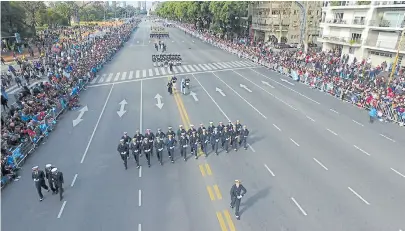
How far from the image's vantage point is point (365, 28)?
39.1 metres

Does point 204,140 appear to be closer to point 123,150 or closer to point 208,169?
point 208,169

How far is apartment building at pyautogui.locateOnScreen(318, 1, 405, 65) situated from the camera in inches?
1363

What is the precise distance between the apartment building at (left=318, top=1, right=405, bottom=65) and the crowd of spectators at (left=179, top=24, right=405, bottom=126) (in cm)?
151

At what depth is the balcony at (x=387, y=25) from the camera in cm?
3369

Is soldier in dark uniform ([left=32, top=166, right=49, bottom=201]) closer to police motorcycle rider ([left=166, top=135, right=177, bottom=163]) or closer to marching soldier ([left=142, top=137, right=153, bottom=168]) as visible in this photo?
marching soldier ([left=142, top=137, right=153, bottom=168])

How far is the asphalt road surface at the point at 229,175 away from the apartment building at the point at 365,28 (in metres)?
18.4

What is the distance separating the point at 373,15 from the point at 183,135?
36.1m

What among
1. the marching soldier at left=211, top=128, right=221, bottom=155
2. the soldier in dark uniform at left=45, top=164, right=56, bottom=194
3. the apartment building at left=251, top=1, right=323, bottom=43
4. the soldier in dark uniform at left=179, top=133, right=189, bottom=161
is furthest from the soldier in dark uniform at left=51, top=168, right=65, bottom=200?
the apartment building at left=251, top=1, right=323, bottom=43

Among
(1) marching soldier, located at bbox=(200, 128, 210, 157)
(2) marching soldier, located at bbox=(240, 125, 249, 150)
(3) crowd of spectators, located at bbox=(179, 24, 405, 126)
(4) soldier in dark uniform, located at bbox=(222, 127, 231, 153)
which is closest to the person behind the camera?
(1) marching soldier, located at bbox=(200, 128, 210, 157)

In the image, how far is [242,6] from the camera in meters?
61.2

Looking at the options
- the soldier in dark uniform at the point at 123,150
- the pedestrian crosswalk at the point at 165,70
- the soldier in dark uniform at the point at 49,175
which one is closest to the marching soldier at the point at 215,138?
the soldier in dark uniform at the point at 123,150

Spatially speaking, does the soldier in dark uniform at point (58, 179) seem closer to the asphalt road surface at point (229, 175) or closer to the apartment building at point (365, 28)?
the asphalt road surface at point (229, 175)

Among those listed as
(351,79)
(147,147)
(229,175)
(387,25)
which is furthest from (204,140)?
(387,25)

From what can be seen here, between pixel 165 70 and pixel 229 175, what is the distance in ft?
83.0
